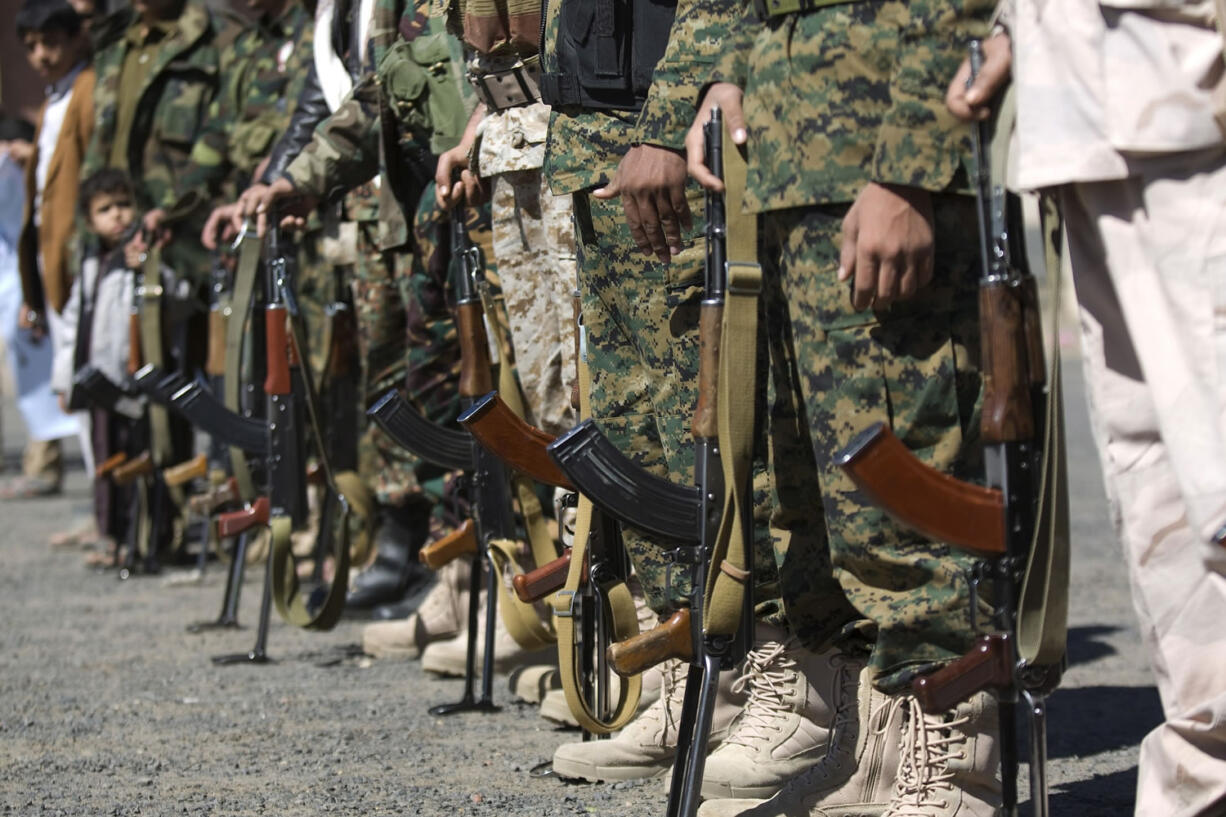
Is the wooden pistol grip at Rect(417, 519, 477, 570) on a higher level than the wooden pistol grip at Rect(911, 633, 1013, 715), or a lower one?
lower

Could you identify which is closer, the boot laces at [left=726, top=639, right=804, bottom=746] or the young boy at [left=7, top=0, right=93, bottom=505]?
the boot laces at [left=726, top=639, right=804, bottom=746]

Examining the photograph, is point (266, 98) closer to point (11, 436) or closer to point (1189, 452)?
point (1189, 452)

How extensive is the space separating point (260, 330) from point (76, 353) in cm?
158

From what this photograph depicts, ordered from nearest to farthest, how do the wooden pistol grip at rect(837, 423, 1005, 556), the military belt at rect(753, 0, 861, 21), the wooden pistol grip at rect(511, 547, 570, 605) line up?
the wooden pistol grip at rect(837, 423, 1005, 556) < the military belt at rect(753, 0, 861, 21) < the wooden pistol grip at rect(511, 547, 570, 605)

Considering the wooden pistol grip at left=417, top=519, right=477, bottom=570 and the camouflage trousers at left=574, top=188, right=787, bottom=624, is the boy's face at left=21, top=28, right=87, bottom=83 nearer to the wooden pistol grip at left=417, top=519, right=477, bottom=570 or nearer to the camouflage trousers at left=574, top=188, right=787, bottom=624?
the wooden pistol grip at left=417, top=519, right=477, bottom=570

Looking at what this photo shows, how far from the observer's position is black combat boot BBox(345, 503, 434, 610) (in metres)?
6.43

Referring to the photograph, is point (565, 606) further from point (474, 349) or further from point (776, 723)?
point (474, 349)

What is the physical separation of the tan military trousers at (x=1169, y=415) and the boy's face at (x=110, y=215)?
19.9ft

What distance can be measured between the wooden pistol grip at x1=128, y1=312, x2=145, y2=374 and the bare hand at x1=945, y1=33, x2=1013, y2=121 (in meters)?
5.45

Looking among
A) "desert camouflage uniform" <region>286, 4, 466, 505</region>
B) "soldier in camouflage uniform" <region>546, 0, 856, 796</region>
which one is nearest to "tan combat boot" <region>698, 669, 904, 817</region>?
"soldier in camouflage uniform" <region>546, 0, 856, 796</region>

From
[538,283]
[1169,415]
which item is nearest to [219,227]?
[538,283]

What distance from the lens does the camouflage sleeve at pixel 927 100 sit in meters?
2.54

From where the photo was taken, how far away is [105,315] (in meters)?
7.75

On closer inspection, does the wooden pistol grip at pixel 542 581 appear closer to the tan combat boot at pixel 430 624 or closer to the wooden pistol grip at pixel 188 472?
the tan combat boot at pixel 430 624
